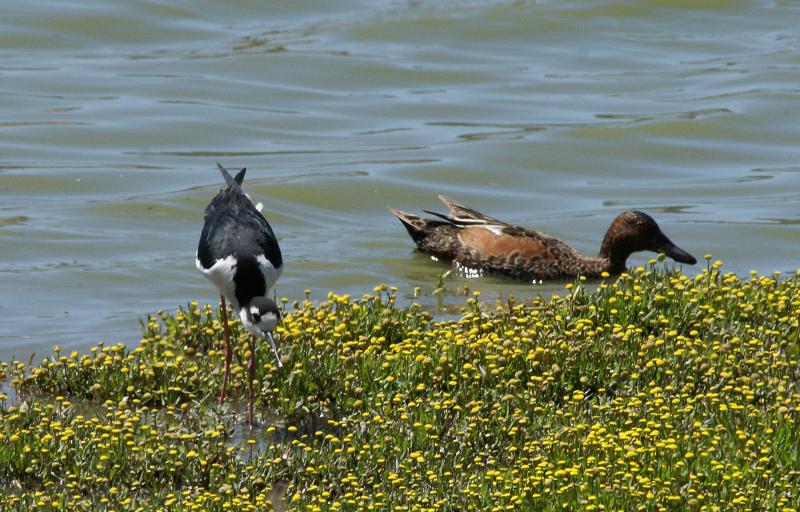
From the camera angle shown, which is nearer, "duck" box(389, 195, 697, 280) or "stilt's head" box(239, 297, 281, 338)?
"stilt's head" box(239, 297, 281, 338)

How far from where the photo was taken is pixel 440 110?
72.1 feet

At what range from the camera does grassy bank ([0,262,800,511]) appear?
716 centimetres

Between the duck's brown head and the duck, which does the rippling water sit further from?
the duck's brown head

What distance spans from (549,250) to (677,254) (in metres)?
1.21

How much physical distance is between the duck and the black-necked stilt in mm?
4143

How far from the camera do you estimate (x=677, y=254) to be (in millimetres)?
13539

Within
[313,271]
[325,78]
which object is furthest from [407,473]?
[325,78]

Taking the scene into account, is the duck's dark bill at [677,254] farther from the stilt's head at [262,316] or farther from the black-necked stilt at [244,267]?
the stilt's head at [262,316]

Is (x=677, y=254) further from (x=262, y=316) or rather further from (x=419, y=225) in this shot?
(x=262, y=316)

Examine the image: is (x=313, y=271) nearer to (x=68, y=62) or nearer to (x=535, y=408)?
(x=535, y=408)

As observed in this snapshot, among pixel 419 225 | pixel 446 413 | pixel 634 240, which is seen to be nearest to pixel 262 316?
pixel 446 413

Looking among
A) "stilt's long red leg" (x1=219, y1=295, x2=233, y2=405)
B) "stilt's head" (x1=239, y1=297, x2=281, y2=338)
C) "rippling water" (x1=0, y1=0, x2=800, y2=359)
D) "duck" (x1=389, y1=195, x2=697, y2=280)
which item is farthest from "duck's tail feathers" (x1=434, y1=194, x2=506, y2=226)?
"stilt's head" (x1=239, y1=297, x2=281, y2=338)

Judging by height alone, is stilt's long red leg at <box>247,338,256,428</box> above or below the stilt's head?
below

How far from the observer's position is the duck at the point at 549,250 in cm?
1359
